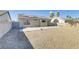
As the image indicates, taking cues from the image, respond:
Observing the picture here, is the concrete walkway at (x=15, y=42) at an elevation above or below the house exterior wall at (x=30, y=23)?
below

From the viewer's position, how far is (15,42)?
8.44 feet

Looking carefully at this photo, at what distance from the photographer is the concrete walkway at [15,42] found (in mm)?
2568

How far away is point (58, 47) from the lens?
8.42ft

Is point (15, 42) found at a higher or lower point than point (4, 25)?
lower

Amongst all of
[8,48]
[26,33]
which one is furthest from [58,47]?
[8,48]

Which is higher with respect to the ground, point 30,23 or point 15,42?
point 30,23

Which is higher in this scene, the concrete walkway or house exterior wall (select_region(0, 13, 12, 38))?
house exterior wall (select_region(0, 13, 12, 38))

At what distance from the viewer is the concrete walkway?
2568mm

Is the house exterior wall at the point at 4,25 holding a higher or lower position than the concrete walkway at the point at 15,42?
higher

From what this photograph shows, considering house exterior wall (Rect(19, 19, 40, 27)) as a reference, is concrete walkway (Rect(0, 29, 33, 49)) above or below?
below
